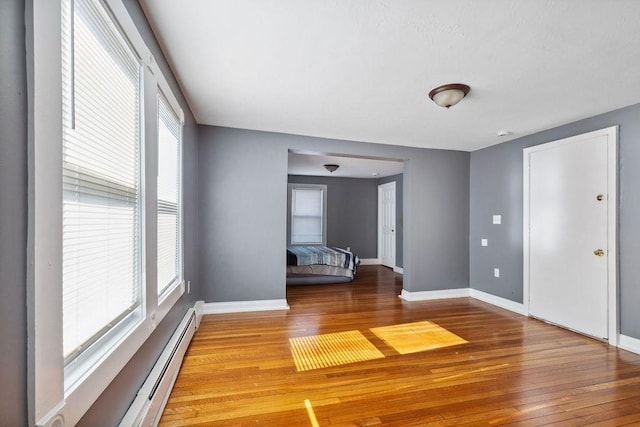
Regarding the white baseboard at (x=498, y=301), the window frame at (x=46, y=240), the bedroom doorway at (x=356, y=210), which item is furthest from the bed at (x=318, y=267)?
the window frame at (x=46, y=240)

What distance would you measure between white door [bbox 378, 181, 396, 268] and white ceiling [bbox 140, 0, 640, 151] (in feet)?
14.1

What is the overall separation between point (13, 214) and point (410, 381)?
2400 mm

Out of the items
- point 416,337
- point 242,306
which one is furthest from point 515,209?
point 242,306

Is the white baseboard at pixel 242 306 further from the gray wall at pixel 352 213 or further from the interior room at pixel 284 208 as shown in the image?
the gray wall at pixel 352 213

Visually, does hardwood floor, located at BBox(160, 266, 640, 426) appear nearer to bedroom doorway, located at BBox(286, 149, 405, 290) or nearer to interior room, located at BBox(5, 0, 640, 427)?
interior room, located at BBox(5, 0, 640, 427)

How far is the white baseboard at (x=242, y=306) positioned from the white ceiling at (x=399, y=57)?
224 cm

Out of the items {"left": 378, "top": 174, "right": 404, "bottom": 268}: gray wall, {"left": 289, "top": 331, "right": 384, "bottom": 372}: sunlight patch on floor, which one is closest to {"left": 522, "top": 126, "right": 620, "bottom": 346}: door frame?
{"left": 289, "top": 331, "right": 384, "bottom": 372}: sunlight patch on floor

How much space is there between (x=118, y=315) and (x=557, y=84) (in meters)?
3.35

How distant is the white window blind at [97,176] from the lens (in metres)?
0.99

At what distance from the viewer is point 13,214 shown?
0.73 meters

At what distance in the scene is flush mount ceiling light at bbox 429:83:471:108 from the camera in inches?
94.7

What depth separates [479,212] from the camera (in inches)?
180

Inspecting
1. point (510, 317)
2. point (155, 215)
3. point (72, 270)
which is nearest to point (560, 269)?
point (510, 317)

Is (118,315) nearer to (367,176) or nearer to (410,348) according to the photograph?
(410,348)
